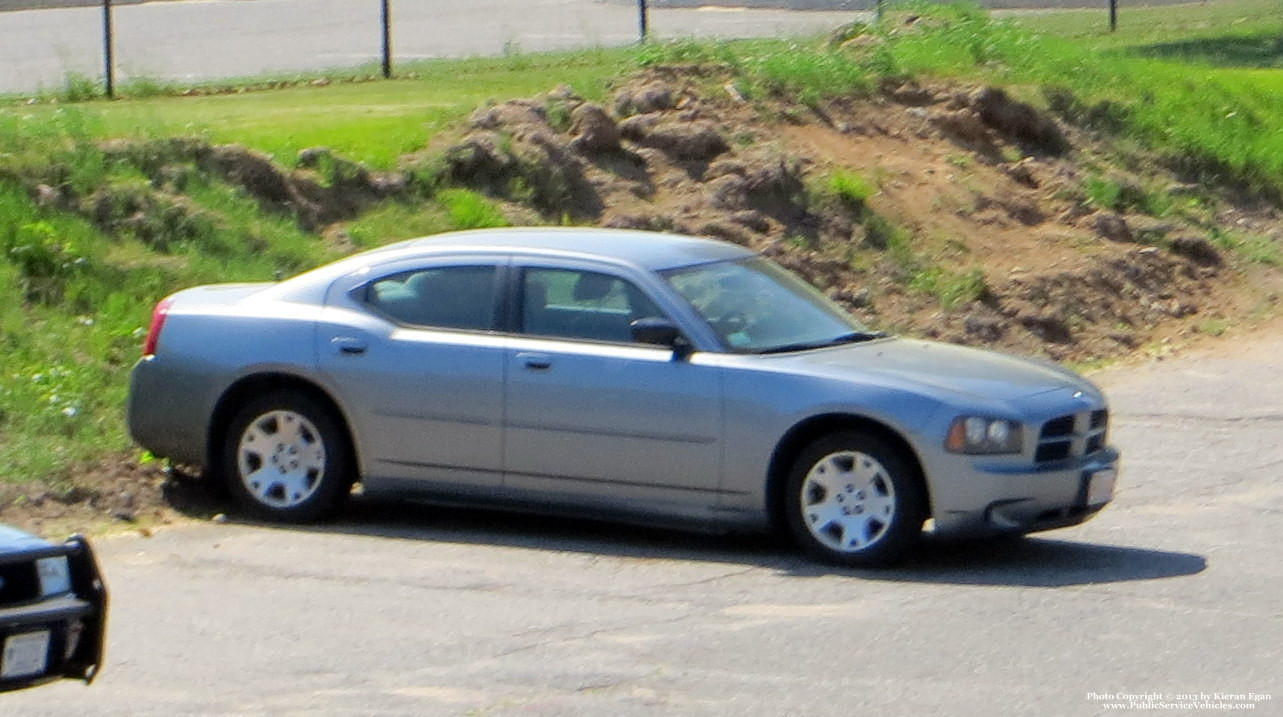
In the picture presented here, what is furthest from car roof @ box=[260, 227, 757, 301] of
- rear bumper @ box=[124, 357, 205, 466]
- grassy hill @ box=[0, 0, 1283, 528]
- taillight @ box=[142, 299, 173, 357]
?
grassy hill @ box=[0, 0, 1283, 528]

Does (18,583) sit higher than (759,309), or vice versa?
(759,309)

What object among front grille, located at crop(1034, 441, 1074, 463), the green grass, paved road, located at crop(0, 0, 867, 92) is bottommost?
front grille, located at crop(1034, 441, 1074, 463)

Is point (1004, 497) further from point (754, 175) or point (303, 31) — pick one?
point (303, 31)

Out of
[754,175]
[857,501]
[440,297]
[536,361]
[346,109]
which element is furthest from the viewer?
[346,109]

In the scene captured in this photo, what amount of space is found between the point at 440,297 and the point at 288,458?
3.55 ft

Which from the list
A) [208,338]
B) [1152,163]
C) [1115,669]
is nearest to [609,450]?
[208,338]

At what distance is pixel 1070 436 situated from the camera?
916cm

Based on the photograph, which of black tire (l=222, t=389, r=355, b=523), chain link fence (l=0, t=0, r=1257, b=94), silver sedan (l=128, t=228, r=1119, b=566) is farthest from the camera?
chain link fence (l=0, t=0, r=1257, b=94)

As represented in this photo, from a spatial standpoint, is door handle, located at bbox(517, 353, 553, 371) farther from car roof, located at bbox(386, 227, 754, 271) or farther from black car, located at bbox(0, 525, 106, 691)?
black car, located at bbox(0, 525, 106, 691)

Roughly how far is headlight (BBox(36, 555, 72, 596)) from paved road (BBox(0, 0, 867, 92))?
13400mm

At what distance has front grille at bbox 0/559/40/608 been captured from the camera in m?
5.57

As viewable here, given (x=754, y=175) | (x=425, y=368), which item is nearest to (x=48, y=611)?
(x=425, y=368)

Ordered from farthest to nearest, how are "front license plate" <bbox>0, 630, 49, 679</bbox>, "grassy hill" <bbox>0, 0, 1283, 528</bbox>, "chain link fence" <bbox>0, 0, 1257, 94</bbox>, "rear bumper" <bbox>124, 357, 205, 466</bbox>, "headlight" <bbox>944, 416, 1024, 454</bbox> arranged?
"chain link fence" <bbox>0, 0, 1257, 94</bbox>
"grassy hill" <bbox>0, 0, 1283, 528</bbox>
"rear bumper" <bbox>124, 357, 205, 466</bbox>
"headlight" <bbox>944, 416, 1024, 454</bbox>
"front license plate" <bbox>0, 630, 49, 679</bbox>

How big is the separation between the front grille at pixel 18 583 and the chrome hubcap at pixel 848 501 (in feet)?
13.7
